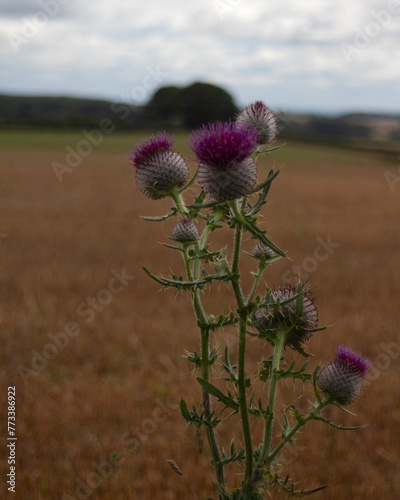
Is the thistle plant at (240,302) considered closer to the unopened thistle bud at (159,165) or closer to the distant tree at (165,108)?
the unopened thistle bud at (159,165)

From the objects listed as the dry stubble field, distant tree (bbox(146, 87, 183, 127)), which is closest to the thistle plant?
the dry stubble field

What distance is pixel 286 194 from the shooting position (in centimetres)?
2698

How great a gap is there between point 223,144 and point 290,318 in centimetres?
70

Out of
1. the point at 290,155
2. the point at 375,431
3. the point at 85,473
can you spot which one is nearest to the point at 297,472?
the point at 375,431

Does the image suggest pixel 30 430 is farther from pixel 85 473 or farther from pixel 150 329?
pixel 150 329

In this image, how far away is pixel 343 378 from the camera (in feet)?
7.20

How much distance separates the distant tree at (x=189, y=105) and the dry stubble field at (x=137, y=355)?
1887 inches

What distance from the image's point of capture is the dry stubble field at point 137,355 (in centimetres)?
505

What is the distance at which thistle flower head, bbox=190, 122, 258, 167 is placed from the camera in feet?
6.56

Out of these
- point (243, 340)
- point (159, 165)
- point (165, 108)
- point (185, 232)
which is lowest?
point (243, 340)

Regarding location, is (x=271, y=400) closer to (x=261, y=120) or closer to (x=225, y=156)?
(x=225, y=156)

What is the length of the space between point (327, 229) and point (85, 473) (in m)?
14.7

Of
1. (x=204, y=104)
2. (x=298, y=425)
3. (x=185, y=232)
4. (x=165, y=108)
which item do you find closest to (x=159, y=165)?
(x=185, y=232)

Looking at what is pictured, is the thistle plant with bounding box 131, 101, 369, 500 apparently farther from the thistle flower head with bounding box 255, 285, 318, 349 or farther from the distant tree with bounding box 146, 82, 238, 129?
the distant tree with bounding box 146, 82, 238, 129
